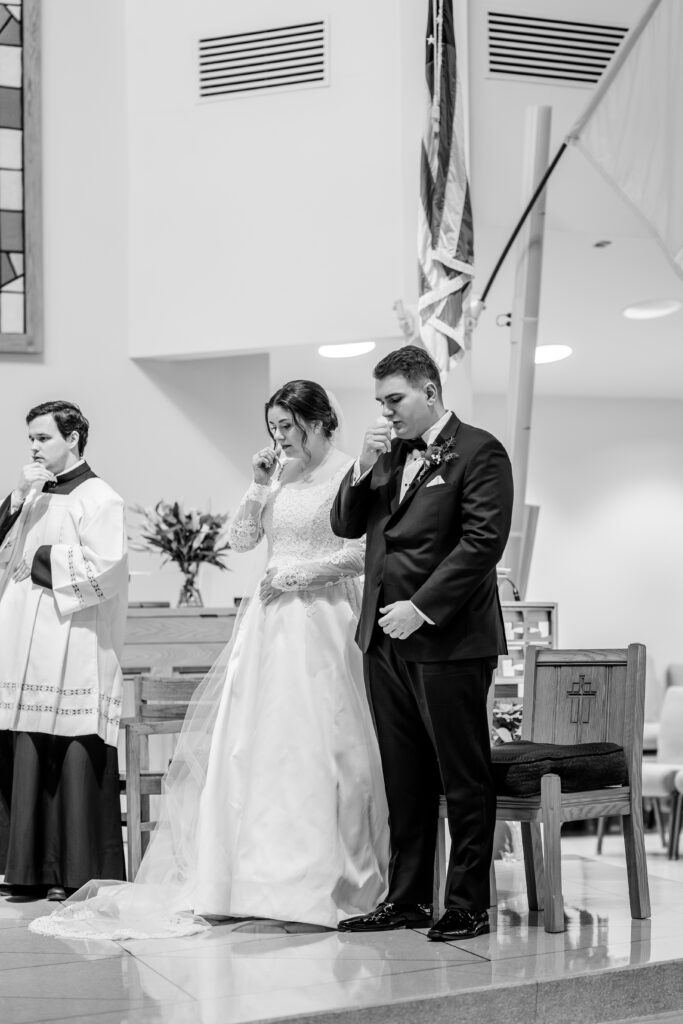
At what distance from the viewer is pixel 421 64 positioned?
676 cm

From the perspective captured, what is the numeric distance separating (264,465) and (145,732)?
1.18 m

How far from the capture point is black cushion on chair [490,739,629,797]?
3438 mm

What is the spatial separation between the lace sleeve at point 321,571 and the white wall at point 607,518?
7.80 metres

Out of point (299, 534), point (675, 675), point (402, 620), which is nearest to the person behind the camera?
point (402, 620)

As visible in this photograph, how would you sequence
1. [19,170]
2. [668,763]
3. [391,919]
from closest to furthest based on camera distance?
1. [391,919]
2. [19,170]
3. [668,763]

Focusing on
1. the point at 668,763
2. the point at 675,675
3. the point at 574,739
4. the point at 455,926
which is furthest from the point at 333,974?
the point at 675,675

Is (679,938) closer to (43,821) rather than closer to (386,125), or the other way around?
(43,821)

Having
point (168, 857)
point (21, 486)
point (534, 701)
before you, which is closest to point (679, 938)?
point (534, 701)

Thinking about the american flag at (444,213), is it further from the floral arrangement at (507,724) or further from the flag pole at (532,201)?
the floral arrangement at (507,724)

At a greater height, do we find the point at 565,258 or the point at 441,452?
the point at 565,258

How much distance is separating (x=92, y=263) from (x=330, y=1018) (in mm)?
5409

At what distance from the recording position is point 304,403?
3939 mm

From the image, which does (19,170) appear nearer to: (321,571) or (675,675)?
(321,571)

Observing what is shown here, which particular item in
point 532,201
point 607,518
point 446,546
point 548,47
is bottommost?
point 446,546
